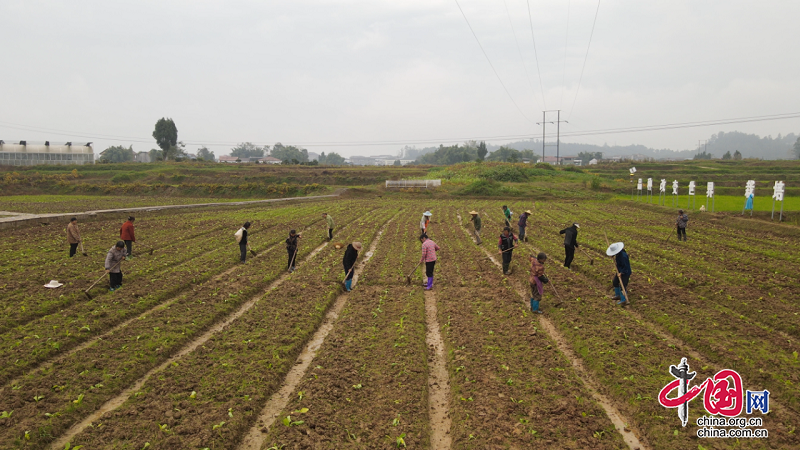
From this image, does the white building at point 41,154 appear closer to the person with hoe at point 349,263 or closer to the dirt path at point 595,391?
the person with hoe at point 349,263

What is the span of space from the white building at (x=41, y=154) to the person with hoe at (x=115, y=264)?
101400 mm

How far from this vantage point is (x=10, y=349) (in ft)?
33.4

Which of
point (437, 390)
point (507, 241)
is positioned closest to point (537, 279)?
point (507, 241)

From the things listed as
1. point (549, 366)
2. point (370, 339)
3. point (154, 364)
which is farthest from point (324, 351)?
point (549, 366)

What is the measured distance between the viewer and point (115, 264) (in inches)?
589

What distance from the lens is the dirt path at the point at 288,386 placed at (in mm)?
7496

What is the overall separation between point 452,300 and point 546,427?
23.6ft

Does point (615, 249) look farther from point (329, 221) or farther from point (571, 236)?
point (329, 221)

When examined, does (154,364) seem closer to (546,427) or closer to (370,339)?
(370,339)

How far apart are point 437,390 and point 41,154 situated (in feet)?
382

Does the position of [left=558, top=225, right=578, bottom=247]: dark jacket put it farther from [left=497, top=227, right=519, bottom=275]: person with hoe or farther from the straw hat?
the straw hat

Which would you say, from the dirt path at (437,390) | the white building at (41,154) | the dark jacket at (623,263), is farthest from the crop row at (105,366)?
the white building at (41,154)

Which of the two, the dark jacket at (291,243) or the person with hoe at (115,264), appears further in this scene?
the dark jacket at (291,243)

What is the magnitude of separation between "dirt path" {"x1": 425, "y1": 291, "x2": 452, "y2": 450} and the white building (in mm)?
110898
